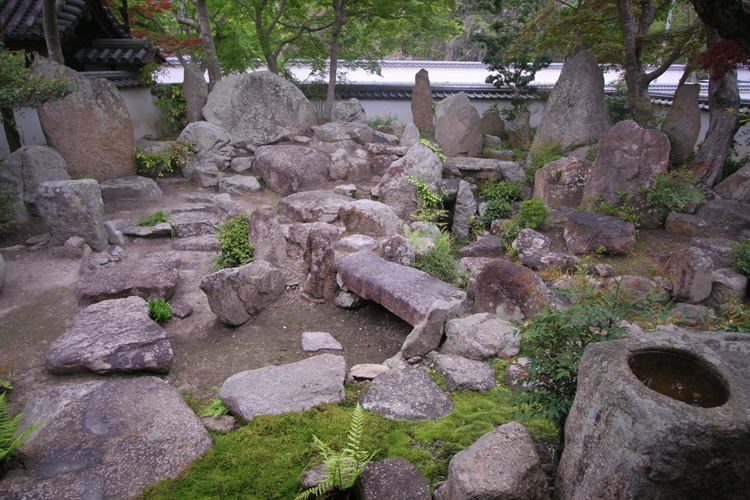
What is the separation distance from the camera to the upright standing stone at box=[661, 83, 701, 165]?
11828mm

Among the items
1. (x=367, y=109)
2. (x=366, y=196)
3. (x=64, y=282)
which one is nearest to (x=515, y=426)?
(x=64, y=282)

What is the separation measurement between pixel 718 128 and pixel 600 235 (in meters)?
5.07

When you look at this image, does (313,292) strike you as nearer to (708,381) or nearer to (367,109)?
(708,381)

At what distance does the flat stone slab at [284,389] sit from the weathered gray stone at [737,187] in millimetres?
10344

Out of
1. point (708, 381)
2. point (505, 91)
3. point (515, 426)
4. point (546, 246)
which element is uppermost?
point (505, 91)

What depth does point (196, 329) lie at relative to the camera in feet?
19.9

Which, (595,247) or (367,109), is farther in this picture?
(367,109)

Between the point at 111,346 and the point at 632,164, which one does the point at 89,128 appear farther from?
the point at 632,164

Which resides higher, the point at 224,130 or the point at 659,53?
the point at 659,53

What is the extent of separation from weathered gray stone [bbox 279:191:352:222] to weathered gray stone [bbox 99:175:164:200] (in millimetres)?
2955

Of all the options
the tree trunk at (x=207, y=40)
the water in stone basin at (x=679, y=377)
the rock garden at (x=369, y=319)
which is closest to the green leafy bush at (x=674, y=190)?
the rock garden at (x=369, y=319)

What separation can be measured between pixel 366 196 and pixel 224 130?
4.54 m

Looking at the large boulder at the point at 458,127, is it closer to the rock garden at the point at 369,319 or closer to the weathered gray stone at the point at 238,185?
the rock garden at the point at 369,319

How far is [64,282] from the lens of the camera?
6828 mm
